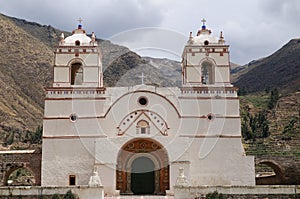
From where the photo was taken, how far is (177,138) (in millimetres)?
25516

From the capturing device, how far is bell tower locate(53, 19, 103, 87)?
88.1 feet

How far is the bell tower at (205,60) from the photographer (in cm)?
2722

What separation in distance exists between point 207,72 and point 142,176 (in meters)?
7.58

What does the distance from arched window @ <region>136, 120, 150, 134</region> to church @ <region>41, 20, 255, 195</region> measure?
1.3 inches

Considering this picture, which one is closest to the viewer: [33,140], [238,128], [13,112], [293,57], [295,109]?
[238,128]

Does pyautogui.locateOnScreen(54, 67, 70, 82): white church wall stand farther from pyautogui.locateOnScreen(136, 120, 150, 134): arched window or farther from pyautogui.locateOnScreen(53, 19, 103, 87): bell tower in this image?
pyautogui.locateOnScreen(136, 120, 150, 134): arched window

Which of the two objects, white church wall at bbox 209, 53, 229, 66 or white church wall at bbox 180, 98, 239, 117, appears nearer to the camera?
white church wall at bbox 180, 98, 239, 117

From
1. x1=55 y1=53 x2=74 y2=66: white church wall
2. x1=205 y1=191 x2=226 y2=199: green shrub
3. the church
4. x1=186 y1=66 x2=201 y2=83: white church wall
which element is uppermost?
x1=55 y1=53 x2=74 y2=66: white church wall

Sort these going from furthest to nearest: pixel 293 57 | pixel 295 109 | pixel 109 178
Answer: pixel 293 57 → pixel 295 109 → pixel 109 178

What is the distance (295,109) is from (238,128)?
36057 millimetres

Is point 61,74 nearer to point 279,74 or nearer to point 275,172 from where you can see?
point 275,172

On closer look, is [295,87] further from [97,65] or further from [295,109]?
[97,65]

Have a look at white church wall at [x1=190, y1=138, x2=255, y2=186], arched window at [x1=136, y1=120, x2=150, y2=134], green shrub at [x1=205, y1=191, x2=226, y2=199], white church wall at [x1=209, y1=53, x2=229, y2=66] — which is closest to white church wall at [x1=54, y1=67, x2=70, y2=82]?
arched window at [x1=136, y1=120, x2=150, y2=134]

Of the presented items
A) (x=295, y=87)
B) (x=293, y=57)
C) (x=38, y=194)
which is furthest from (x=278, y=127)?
(x=293, y=57)
